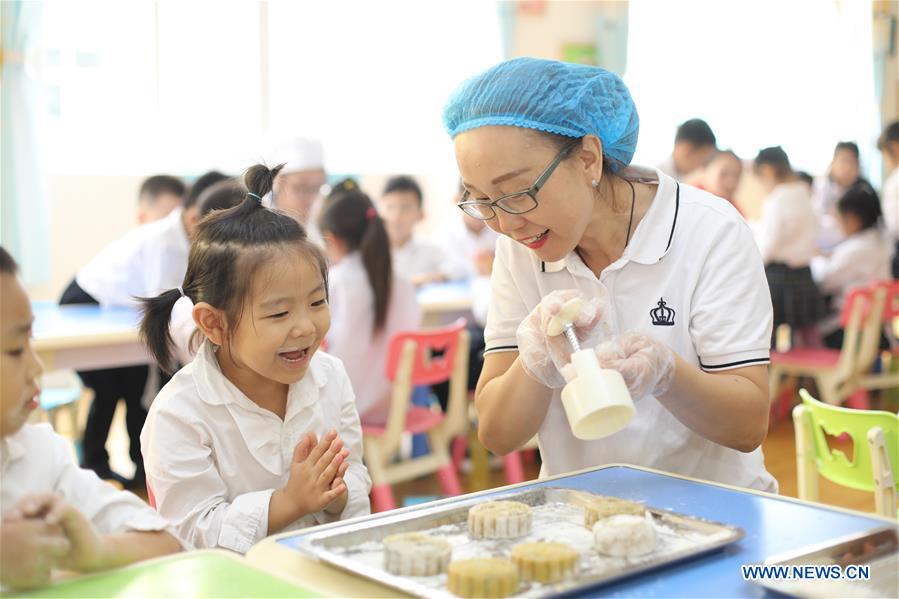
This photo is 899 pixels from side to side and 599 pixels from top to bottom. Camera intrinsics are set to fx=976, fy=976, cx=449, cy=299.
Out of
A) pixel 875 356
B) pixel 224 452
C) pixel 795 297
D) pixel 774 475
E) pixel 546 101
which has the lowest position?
pixel 774 475

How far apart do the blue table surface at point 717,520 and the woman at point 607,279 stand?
0.44 feet

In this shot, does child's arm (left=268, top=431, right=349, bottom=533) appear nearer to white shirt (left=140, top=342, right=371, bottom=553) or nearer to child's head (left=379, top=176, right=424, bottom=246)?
white shirt (left=140, top=342, right=371, bottom=553)

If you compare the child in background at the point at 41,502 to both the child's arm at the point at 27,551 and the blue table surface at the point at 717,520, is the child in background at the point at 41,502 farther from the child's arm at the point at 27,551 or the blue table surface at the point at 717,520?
the blue table surface at the point at 717,520

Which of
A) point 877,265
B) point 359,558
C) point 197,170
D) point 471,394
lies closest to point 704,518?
point 359,558

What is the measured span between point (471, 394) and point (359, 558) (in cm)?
295

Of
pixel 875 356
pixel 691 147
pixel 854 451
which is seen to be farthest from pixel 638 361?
pixel 691 147

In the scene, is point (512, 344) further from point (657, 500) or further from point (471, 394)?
point (471, 394)

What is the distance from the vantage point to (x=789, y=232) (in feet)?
16.5

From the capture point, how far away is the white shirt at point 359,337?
10.5 feet

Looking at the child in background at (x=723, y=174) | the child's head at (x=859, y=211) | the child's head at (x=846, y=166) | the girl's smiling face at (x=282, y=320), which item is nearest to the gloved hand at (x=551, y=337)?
the girl's smiling face at (x=282, y=320)

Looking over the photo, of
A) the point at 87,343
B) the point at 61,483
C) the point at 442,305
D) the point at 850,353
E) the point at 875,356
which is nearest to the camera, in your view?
the point at 61,483

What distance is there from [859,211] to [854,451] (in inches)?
138

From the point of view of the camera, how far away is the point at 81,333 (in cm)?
304

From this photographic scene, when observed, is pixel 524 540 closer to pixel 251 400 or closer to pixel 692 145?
pixel 251 400
